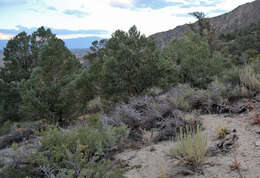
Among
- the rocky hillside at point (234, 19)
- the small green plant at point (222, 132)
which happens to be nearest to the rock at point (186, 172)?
the small green plant at point (222, 132)

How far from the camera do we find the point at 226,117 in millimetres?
5598

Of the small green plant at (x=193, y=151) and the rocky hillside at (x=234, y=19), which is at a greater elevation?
the rocky hillside at (x=234, y=19)

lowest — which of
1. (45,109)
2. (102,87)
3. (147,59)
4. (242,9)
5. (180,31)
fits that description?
(45,109)

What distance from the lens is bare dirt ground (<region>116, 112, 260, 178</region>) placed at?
3.33 m

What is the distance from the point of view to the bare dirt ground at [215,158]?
131 inches

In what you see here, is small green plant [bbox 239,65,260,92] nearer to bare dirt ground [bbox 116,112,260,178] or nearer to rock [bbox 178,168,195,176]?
bare dirt ground [bbox 116,112,260,178]

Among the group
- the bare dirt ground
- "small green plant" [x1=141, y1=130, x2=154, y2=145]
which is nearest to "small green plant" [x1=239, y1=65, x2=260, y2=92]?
the bare dirt ground

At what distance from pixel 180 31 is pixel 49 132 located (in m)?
70.6

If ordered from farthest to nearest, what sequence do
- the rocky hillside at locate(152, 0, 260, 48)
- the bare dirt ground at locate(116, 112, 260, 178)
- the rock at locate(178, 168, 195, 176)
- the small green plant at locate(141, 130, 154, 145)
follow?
the rocky hillside at locate(152, 0, 260, 48), the small green plant at locate(141, 130, 154, 145), the rock at locate(178, 168, 195, 176), the bare dirt ground at locate(116, 112, 260, 178)

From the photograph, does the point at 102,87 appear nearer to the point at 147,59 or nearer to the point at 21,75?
the point at 147,59

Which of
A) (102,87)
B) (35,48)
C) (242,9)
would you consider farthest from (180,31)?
(102,87)

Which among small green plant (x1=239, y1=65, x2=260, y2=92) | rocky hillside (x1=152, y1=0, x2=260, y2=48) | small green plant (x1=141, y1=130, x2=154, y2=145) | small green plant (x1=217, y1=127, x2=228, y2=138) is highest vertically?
rocky hillside (x1=152, y1=0, x2=260, y2=48)

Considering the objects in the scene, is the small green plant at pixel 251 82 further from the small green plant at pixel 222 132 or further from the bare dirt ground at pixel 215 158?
the small green plant at pixel 222 132

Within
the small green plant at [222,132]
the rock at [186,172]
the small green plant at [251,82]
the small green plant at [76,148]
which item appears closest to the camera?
the rock at [186,172]
